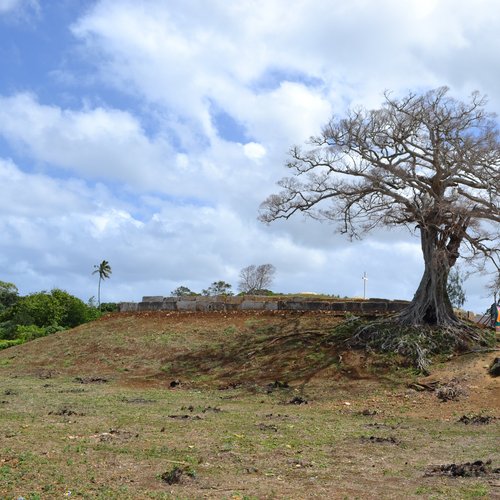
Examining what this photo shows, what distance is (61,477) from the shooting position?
7.27m

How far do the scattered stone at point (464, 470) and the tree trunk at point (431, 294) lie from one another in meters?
11.6

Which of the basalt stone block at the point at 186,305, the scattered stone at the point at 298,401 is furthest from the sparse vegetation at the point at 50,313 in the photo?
the scattered stone at the point at 298,401

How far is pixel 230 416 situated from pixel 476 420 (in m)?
4.71

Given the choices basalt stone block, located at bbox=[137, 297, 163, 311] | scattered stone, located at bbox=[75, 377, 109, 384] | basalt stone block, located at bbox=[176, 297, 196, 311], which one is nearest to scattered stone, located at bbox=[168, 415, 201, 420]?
scattered stone, located at bbox=[75, 377, 109, 384]

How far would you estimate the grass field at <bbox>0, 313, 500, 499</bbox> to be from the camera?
741cm

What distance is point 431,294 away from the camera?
2008 centimetres

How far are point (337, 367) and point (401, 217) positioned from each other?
198 inches

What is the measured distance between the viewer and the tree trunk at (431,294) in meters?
19.9

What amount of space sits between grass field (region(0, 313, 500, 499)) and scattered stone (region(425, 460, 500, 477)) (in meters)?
0.06

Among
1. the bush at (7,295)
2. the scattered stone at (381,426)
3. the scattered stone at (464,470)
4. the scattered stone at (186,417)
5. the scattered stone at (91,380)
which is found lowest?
the scattered stone at (464,470)

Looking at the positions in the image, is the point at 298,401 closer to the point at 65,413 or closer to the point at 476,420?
the point at 476,420

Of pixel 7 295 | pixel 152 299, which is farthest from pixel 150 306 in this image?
pixel 7 295

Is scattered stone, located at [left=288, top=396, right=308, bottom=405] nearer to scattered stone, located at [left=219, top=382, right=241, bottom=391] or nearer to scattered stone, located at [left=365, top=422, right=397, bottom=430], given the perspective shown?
scattered stone, located at [left=219, top=382, right=241, bottom=391]

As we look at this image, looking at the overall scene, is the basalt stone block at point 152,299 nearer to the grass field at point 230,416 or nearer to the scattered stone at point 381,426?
the grass field at point 230,416
